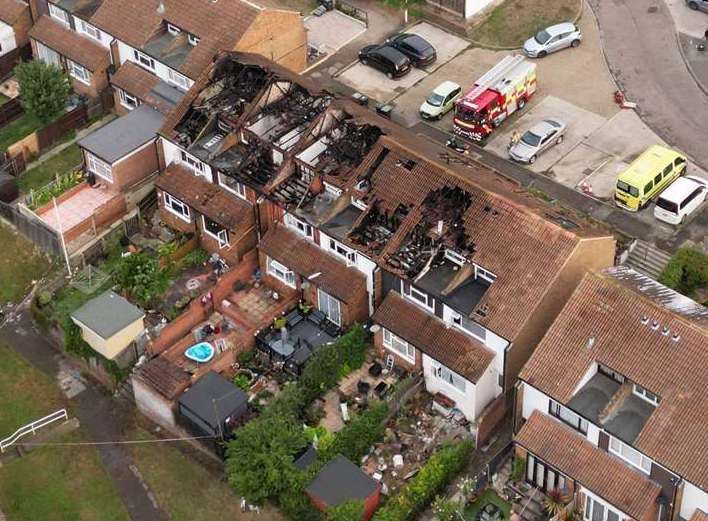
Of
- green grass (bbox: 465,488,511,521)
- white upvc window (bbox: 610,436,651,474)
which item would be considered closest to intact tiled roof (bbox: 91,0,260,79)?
green grass (bbox: 465,488,511,521)

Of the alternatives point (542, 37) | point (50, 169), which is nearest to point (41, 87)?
point (50, 169)

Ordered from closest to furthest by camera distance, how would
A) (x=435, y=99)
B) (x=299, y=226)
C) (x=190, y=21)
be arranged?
1. (x=299, y=226)
2. (x=190, y=21)
3. (x=435, y=99)

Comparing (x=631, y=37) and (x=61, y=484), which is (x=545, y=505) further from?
(x=631, y=37)

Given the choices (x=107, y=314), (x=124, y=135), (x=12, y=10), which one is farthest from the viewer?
(x=12, y=10)

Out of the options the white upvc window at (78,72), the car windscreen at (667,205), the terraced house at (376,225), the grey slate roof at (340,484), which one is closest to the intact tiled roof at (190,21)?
the terraced house at (376,225)

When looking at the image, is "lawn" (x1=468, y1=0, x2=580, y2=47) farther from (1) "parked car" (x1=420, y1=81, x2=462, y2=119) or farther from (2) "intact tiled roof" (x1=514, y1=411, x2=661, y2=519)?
(2) "intact tiled roof" (x1=514, y1=411, x2=661, y2=519)

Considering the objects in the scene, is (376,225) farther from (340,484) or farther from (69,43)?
(69,43)
